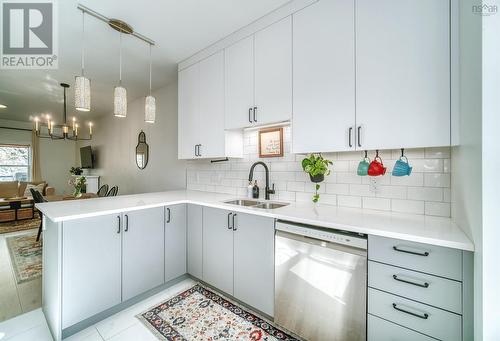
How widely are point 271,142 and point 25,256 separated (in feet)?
12.5

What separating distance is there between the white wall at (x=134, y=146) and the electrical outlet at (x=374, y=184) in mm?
2661

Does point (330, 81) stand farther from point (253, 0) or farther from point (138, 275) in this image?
point (138, 275)

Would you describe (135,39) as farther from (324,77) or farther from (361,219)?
(361,219)

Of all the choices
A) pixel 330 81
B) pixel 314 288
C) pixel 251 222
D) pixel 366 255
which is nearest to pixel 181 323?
pixel 251 222

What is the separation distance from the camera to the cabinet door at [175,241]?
215cm

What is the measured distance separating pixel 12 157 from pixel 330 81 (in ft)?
29.4

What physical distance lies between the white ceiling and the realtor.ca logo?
0.09 metres

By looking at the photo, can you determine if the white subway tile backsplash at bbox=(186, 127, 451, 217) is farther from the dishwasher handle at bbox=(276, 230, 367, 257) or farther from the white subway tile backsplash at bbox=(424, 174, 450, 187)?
the dishwasher handle at bbox=(276, 230, 367, 257)

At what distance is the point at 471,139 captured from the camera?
901mm

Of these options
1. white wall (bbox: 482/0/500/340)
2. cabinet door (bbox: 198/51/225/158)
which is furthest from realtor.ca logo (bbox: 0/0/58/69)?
white wall (bbox: 482/0/500/340)

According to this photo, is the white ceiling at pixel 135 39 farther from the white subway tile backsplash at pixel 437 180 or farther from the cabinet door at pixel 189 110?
the white subway tile backsplash at pixel 437 180

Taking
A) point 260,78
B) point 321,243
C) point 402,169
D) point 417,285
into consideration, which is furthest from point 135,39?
point 417,285

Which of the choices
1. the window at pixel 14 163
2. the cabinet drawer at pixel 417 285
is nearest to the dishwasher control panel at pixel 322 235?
the cabinet drawer at pixel 417 285

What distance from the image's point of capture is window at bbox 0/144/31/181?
19.9ft
